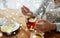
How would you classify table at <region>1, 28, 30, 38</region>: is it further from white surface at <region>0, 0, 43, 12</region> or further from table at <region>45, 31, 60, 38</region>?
white surface at <region>0, 0, 43, 12</region>

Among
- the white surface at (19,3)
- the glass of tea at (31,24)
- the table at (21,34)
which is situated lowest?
the table at (21,34)

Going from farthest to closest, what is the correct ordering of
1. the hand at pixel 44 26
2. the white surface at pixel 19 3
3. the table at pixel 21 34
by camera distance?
the white surface at pixel 19 3, the table at pixel 21 34, the hand at pixel 44 26

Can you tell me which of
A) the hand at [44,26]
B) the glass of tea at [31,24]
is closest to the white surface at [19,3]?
the glass of tea at [31,24]

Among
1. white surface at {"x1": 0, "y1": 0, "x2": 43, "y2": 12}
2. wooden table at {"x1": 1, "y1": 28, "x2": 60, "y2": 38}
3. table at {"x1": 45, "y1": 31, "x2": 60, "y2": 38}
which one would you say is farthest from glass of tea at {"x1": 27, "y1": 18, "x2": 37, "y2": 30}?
white surface at {"x1": 0, "y1": 0, "x2": 43, "y2": 12}

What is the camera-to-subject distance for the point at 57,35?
38.5 inches

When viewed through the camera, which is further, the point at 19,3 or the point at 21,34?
the point at 19,3

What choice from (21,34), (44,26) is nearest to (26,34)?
(21,34)

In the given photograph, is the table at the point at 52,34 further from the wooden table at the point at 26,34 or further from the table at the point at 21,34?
the table at the point at 21,34

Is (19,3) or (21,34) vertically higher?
(19,3)

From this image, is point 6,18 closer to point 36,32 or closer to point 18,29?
point 18,29

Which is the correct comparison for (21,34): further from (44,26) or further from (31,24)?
(44,26)

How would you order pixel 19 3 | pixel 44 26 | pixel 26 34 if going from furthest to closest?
pixel 19 3 < pixel 26 34 < pixel 44 26

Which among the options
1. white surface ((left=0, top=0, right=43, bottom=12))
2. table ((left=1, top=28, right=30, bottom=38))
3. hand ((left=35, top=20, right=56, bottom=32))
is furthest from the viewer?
white surface ((left=0, top=0, right=43, bottom=12))

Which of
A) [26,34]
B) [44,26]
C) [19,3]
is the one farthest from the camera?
[19,3]
